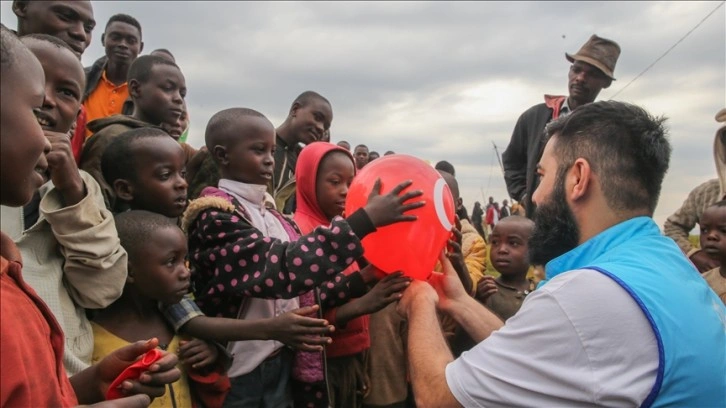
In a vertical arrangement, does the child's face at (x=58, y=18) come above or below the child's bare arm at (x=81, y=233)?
above

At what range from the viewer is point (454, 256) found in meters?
3.38

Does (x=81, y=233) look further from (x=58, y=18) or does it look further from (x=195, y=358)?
(x=58, y=18)

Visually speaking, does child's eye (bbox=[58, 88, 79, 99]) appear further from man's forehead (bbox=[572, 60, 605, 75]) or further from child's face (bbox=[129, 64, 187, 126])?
man's forehead (bbox=[572, 60, 605, 75])

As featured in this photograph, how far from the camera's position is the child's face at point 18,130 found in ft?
Result: 4.01

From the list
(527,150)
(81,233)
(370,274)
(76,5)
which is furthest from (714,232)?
(76,5)

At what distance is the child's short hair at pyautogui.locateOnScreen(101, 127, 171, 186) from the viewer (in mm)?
2734

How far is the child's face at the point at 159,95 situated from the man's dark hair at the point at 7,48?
2.39 meters

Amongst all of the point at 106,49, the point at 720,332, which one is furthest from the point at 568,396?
the point at 106,49

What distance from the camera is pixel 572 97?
17.4 ft

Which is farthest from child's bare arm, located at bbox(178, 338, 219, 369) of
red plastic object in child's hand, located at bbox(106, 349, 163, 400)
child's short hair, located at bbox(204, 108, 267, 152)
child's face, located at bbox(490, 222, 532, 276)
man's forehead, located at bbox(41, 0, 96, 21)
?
child's face, located at bbox(490, 222, 532, 276)

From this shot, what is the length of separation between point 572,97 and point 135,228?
4.00 metres

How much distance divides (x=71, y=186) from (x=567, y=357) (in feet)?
5.74

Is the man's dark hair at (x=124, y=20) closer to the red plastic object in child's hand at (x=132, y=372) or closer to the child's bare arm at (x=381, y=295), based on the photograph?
the child's bare arm at (x=381, y=295)

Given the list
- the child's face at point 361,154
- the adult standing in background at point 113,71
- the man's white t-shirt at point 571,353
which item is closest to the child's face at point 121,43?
the adult standing in background at point 113,71
